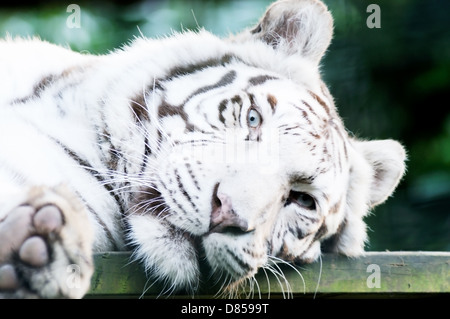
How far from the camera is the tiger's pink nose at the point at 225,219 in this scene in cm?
117

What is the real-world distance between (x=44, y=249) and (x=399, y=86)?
7.60 feet

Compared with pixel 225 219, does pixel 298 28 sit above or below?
above

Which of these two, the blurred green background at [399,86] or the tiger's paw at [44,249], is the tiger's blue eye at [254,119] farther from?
the blurred green background at [399,86]

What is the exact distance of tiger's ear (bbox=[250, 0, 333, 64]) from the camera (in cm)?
165

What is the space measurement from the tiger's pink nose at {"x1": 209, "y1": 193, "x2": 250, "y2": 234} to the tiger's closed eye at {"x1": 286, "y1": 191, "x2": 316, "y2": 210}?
9.1 inches

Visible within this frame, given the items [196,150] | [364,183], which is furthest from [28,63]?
[364,183]

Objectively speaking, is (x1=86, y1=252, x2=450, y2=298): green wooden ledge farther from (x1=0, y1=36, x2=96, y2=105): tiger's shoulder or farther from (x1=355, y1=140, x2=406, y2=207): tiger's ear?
(x1=0, y1=36, x2=96, y2=105): tiger's shoulder

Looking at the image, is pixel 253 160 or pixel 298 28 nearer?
pixel 253 160

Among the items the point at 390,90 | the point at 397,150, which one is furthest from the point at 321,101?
the point at 390,90

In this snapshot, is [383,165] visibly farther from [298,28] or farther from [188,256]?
[188,256]

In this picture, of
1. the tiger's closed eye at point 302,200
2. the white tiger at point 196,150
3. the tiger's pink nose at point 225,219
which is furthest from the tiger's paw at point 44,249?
the tiger's closed eye at point 302,200

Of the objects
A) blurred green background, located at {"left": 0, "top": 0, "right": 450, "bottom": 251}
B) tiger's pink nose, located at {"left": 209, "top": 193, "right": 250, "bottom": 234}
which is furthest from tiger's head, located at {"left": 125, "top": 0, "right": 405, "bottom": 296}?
blurred green background, located at {"left": 0, "top": 0, "right": 450, "bottom": 251}

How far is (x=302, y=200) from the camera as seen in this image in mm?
1429

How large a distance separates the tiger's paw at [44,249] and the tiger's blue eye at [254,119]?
604 millimetres
